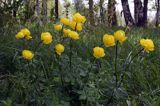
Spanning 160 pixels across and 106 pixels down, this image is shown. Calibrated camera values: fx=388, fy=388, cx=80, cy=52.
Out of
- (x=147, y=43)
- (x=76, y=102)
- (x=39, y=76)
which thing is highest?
(x=147, y=43)

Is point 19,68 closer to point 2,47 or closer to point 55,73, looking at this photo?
point 55,73

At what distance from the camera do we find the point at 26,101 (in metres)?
3.16

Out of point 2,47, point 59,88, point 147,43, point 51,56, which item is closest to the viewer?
point 147,43

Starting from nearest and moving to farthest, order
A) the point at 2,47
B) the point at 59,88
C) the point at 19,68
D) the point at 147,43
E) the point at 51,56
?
the point at 147,43
the point at 59,88
the point at 19,68
the point at 51,56
the point at 2,47

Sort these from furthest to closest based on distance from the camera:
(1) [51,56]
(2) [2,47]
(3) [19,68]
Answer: (2) [2,47] < (1) [51,56] < (3) [19,68]

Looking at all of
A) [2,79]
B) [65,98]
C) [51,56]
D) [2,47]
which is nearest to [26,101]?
[65,98]

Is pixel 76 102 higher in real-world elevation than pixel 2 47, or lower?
lower

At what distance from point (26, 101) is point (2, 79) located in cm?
54

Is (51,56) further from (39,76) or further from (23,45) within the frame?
(39,76)

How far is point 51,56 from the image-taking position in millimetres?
4117

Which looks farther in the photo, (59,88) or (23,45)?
(23,45)

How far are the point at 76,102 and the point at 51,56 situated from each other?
87 centimetres

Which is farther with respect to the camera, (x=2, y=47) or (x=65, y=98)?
(x=2, y=47)

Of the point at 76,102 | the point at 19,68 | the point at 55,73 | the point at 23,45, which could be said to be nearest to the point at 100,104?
the point at 76,102
